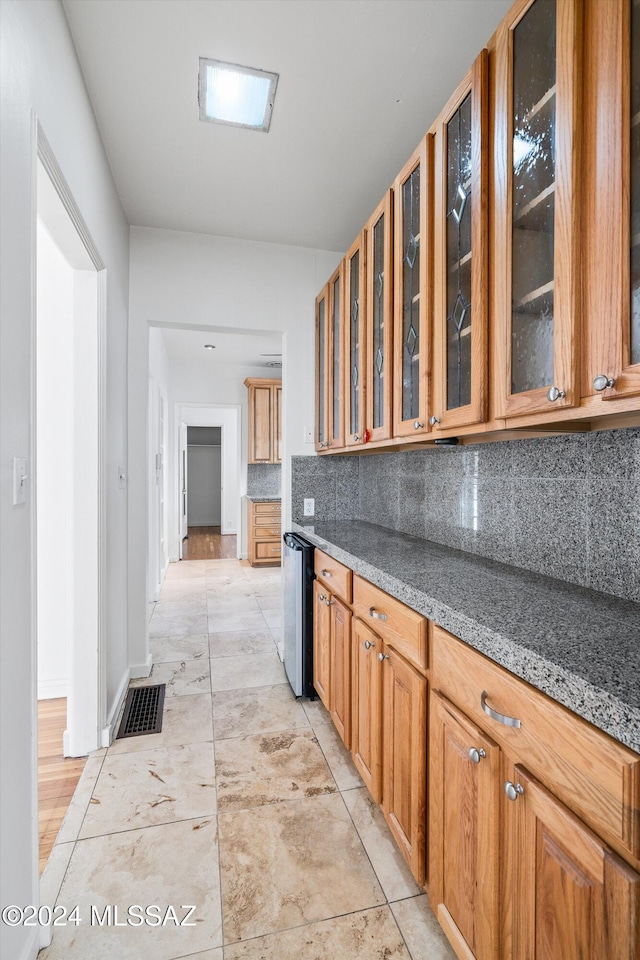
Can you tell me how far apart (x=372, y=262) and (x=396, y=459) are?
1.05m

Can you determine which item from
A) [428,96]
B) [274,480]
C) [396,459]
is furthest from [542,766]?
[274,480]

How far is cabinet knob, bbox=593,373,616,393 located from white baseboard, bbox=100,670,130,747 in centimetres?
239

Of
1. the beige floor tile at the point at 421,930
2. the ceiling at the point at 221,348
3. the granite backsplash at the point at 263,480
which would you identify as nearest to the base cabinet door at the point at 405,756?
the beige floor tile at the point at 421,930

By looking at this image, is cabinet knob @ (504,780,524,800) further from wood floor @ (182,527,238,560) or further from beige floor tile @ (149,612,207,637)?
wood floor @ (182,527,238,560)

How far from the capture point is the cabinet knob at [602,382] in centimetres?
88

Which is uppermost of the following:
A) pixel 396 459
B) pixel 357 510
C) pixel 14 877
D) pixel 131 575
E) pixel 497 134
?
pixel 497 134

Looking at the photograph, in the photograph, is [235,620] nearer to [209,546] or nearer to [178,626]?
[178,626]

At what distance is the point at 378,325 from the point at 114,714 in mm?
2291

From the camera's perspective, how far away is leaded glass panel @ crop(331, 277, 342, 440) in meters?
2.65

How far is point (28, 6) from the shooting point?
47.7 inches

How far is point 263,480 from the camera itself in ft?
22.1

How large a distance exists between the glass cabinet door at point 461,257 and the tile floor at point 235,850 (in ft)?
4.73

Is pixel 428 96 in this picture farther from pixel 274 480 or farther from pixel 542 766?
pixel 274 480

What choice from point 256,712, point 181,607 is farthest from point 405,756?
point 181,607
